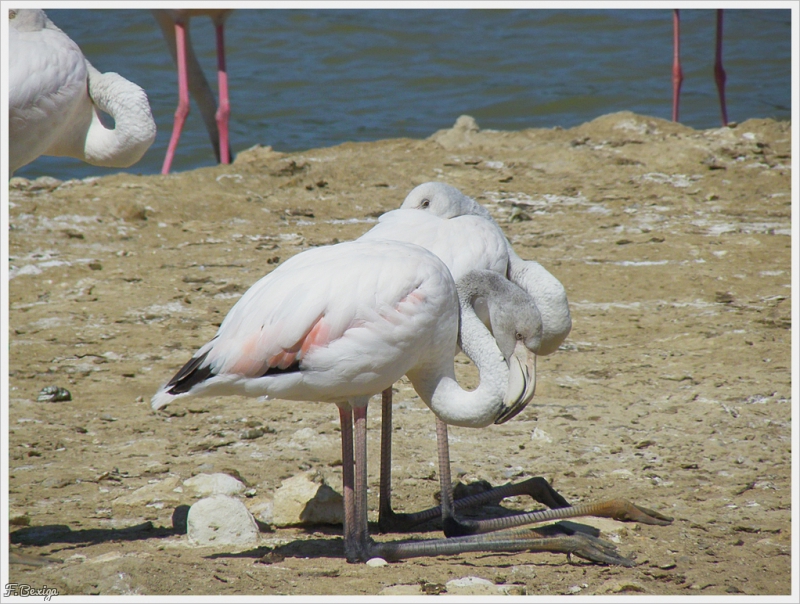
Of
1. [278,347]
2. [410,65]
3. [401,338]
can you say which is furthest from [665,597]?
[410,65]

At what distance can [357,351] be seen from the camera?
3375 millimetres

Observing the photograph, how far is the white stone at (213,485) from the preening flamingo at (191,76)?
5.28m

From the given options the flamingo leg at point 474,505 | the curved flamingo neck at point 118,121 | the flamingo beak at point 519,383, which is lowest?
the flamingo leg at point 474,505

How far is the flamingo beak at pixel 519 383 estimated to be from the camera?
358 centimetres

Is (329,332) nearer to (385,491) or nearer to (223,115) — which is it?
(385,491)

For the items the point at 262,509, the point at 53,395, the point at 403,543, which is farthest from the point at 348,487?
the point at 53,395

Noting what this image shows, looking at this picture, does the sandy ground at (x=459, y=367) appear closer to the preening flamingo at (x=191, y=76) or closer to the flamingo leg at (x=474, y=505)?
the flamingo leg at (x=474, y=505)

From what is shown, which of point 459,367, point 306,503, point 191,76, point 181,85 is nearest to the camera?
point 306,503

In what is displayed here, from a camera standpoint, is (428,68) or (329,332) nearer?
(329,332)

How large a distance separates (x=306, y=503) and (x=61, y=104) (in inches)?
95.6

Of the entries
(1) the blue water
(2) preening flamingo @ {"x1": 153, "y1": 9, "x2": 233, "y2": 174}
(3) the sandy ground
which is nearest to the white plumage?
(3) the sandy ground

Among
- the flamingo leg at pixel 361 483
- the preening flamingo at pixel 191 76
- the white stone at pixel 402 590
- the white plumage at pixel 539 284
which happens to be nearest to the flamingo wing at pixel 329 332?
the flamingo leg at pixel 361 483

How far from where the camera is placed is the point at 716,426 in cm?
462

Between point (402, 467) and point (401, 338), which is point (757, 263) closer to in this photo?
point (402, 467)
